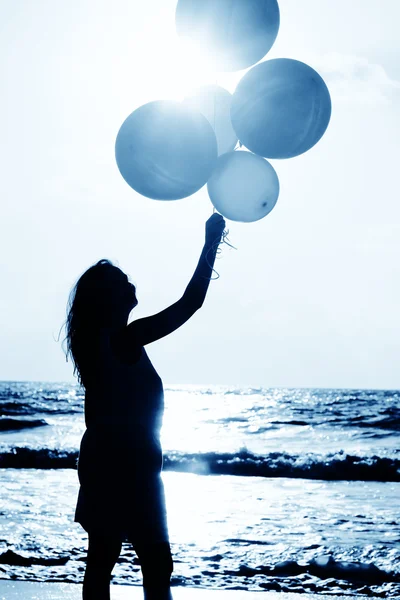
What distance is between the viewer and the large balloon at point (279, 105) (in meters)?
2.71

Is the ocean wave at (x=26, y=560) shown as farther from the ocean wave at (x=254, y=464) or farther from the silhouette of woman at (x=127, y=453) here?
the ocean wave at (x=254, y=464)

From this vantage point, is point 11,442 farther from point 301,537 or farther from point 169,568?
point 169,568

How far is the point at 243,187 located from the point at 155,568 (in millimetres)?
1609

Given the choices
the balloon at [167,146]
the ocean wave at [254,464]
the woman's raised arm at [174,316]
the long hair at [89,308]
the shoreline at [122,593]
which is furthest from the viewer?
the ocean wave at [254,464]

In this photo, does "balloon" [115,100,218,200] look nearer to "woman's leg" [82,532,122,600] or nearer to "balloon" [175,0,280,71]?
"balloon" [175,0,280,71]

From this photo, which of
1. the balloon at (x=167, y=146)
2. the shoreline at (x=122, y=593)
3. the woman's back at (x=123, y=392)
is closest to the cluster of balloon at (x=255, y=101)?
the balloon at (x=167, y=146)

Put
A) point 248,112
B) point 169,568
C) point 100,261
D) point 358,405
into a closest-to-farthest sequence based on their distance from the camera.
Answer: point 169,568 → point 100,261 → point 248,112 → point 358,405

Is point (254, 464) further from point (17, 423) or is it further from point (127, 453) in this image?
point (17, 423)

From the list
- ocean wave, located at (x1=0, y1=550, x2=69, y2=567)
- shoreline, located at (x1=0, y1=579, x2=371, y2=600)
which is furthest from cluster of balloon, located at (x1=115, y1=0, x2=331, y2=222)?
ocean wave, located at (x1=0, y1=550, x2=69, y2=567)

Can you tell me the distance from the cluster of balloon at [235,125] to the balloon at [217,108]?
0.57 ft

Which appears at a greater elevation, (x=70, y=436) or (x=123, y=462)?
(x=70, y=436)

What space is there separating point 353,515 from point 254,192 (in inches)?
203

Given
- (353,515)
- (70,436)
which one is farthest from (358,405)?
(353,515)

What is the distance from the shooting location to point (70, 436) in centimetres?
1858
